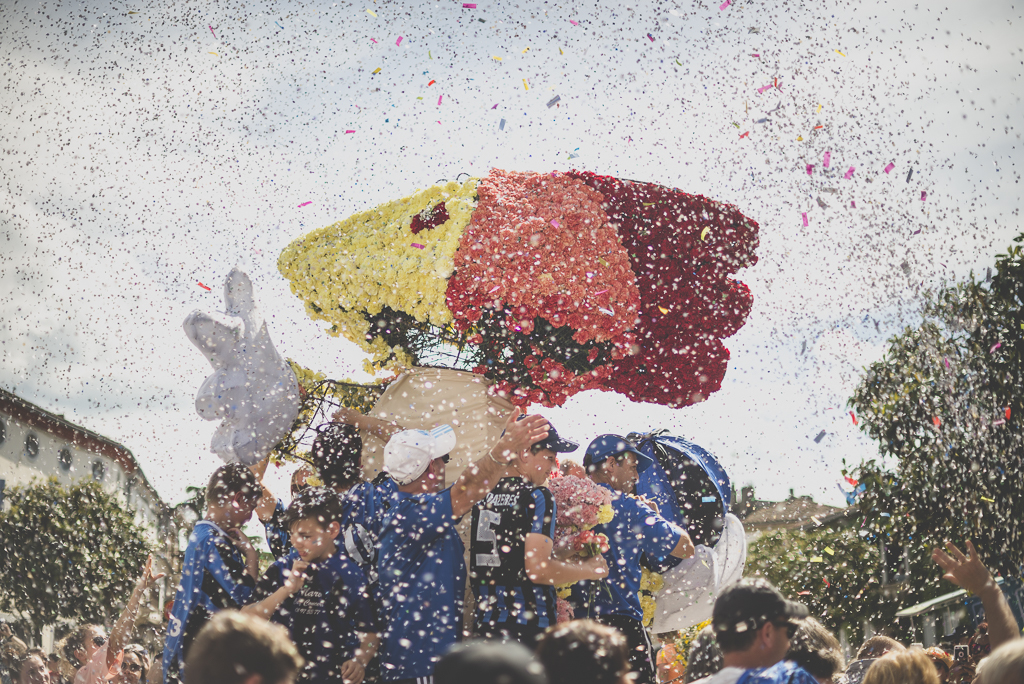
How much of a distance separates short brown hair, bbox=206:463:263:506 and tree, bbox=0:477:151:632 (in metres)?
1.53

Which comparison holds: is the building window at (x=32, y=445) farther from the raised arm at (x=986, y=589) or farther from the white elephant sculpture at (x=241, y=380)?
the raised arm at (x=986, y=589)

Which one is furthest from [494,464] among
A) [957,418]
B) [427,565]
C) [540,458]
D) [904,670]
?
[957,418]

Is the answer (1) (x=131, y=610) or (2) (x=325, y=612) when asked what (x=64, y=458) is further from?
(2) (x=325, y=612)

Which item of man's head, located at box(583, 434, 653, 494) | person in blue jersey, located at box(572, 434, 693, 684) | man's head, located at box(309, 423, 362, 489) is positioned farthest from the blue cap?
man's head, located at box(309, 423, 362, 489)

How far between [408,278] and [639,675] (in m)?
2.33

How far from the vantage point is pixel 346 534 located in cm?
312

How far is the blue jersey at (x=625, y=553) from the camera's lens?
3.40m

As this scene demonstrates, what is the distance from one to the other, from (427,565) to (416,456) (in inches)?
19.1

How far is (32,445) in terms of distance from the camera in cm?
518

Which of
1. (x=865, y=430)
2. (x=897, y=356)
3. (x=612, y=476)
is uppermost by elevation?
(x=897, y=356)

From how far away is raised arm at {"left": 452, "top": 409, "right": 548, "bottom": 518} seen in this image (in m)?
3.02

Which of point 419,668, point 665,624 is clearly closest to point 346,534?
point 419,668

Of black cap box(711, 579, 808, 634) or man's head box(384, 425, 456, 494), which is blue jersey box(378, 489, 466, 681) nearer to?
man's head box(384, 425, 456, 494)

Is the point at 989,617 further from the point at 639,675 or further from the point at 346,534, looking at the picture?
the point at 346,534
